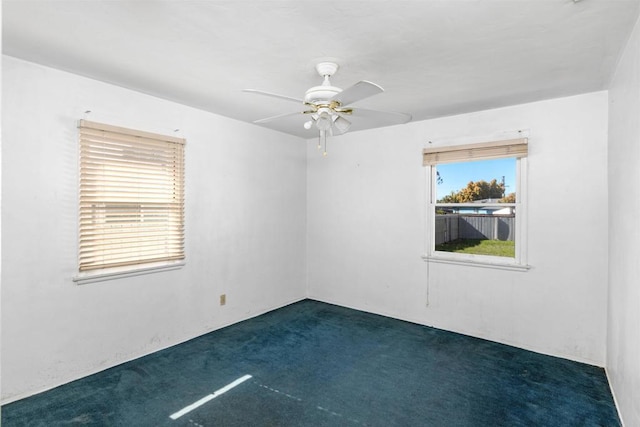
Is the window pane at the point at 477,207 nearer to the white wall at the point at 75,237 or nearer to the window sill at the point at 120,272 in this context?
the white wall at the point at 75,237

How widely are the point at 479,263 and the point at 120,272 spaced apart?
3463 millimetres

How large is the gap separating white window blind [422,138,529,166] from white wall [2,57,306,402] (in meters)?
1.94

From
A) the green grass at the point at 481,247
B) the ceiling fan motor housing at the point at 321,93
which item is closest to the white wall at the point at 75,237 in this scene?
the ceiling fan motor housing at the point at 321,93

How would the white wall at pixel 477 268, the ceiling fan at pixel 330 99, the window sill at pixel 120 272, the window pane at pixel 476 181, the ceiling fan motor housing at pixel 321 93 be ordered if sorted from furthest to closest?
the window pane at pixel 476 181 → the white wall at pixel 477 268 → the window sill at pixel 120 272 → the ceiling fan motor housing at pixel 321 93 → the ceiling fan at pixel 330 99

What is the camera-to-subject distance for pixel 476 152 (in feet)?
12.9

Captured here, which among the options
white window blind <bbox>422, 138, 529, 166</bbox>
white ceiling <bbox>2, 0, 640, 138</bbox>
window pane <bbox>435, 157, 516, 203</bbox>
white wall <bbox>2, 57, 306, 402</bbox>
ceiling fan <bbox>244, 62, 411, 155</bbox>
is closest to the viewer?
white ceiling <bbox>2, 0, 640, 138</bbox>

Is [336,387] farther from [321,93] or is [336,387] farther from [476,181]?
[476,181]

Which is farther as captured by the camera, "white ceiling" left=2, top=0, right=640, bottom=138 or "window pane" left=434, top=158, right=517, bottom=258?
"window pane" left=434, top=158, right=517, bottom=258

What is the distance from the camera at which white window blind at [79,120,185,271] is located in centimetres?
311

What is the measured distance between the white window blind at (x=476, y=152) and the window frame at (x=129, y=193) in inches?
104

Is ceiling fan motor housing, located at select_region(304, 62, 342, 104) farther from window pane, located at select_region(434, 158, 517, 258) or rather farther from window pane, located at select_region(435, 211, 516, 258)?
window pane, located at select_region(435, 211, 516, 258)

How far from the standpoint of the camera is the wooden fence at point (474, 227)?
3.89 meters

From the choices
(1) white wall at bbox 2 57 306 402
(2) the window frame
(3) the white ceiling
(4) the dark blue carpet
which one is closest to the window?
(3) the white ceiling

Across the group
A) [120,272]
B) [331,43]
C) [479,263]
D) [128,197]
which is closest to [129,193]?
[128,197]
